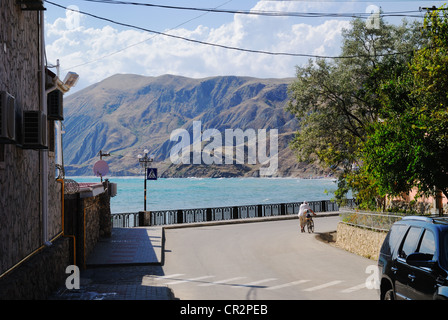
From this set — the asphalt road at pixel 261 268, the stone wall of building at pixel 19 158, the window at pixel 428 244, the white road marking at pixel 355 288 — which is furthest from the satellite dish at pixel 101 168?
the window at pixel 428 244

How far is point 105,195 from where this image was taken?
23781 millimetres

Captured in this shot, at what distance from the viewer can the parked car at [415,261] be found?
246 inches

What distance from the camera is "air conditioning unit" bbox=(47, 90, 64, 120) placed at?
13.1 m

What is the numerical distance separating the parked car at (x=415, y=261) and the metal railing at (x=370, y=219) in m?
8.40

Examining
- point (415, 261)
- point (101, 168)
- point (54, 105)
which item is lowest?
point (415, 261)

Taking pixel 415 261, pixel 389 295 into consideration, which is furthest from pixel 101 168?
pixel 415 261

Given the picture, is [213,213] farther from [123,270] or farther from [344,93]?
[123,270]

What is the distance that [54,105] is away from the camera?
13.3 meters

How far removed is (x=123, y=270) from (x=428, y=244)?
34.8 ft

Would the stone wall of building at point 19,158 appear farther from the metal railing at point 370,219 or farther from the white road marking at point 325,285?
the metal railing at point 370,219

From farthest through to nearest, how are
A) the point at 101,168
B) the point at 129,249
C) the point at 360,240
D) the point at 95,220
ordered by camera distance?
the point at 101,168, the point at 95,220, the point at 129,249, the point at 360,240

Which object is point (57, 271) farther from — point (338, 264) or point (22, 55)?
point (338, 264)

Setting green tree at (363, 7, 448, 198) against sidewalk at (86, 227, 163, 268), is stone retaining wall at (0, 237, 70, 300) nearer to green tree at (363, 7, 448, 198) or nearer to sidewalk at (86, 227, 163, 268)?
sidewalk at (86, 227, 163, 268)
